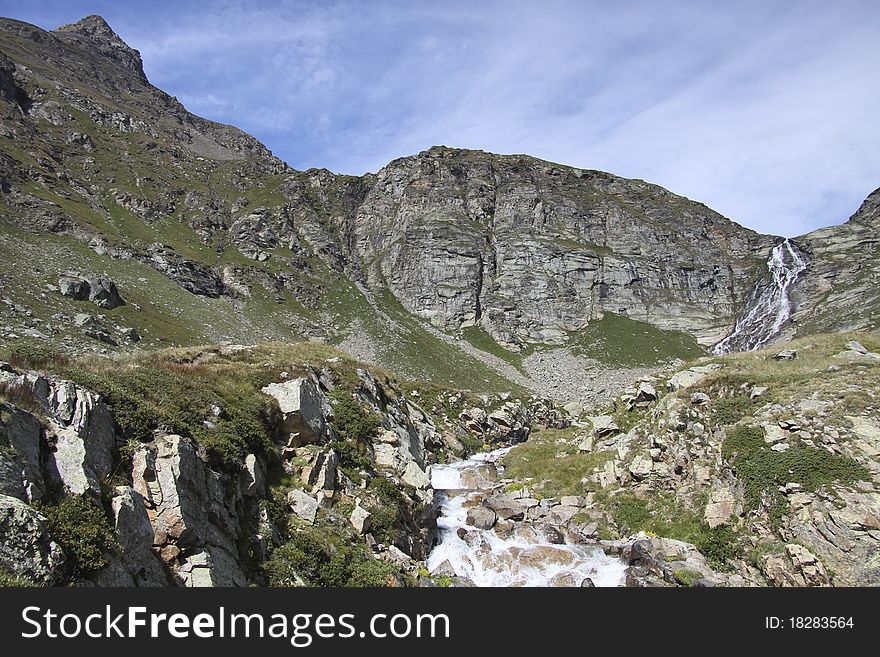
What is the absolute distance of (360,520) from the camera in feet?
53.1

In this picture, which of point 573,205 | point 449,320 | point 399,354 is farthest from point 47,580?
point 573,205

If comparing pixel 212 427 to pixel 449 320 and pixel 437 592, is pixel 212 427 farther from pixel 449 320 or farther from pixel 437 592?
pixel 449 320

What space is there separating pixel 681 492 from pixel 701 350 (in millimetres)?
136128

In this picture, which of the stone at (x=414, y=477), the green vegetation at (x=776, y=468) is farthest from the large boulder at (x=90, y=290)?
the green vegetation at (x=776, y=468)

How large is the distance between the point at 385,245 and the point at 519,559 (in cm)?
15890

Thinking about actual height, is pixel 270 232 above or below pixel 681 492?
above

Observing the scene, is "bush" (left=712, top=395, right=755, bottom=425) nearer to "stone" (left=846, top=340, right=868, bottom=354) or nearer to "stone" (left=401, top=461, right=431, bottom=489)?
"stone" (left=846, top=340, right=868, bottom=354)

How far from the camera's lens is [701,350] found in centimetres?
13862

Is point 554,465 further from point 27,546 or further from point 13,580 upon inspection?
point 13,580

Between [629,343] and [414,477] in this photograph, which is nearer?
[414,477]

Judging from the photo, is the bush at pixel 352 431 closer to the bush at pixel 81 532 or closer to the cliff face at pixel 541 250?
the bush at pixel 81 532

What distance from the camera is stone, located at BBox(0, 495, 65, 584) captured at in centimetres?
717

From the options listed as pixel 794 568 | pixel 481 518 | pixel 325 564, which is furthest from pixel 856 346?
pixel 325 564

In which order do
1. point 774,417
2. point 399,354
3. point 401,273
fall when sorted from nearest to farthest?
point 774,417 → point 399,354 → point 401,273
